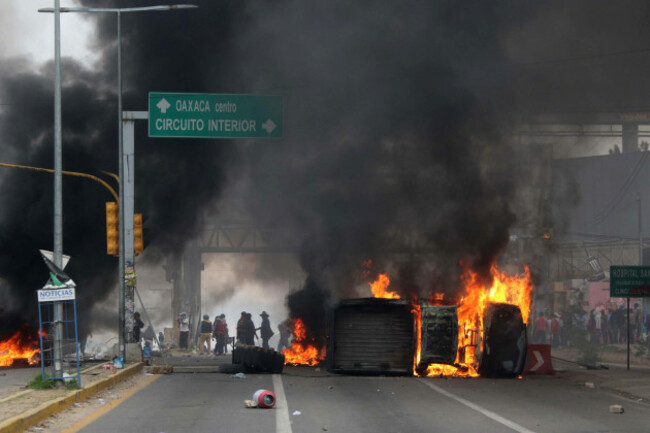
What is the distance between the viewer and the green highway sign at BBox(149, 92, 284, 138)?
72.5ft

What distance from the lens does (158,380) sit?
1880 centimetres

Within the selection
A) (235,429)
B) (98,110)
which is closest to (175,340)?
(98,110)

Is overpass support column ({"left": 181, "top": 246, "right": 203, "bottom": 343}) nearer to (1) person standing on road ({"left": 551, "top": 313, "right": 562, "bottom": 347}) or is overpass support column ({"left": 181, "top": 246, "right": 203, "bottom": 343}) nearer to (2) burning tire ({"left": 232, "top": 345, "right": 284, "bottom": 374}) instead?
(1) person standing on road ({"left": 551, "top": 313, "right": 562, "bottom": 347})

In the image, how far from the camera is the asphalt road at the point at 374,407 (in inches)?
422

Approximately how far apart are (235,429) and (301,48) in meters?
19.7

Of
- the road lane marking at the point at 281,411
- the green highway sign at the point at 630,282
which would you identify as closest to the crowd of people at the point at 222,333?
the green highway sign at the point at 630,282

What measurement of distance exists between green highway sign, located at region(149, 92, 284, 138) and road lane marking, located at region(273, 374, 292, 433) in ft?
22.5

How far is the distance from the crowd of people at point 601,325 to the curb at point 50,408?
2095 cm

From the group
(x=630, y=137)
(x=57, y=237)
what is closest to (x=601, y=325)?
(x=630, y=137)

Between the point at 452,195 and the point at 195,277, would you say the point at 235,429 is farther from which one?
the point at 195,277

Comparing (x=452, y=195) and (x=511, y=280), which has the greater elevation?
(x=452, y=195)

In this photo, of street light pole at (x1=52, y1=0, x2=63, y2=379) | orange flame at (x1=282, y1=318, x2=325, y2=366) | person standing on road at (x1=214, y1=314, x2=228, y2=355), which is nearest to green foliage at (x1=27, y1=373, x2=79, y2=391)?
street light pole at (x1=52, y1=0, x2=63, y2=379)

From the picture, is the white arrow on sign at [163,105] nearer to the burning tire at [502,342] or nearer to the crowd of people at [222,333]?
the burning tire at [502,342]

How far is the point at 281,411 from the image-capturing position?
1236 cm
